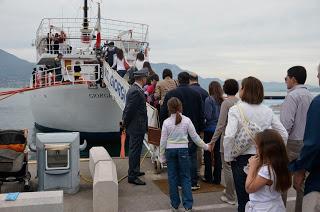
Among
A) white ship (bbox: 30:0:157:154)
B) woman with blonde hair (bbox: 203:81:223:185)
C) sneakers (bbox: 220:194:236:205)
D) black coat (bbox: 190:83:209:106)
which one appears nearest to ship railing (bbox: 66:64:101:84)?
white ship (bbox: 30:0:157:154)

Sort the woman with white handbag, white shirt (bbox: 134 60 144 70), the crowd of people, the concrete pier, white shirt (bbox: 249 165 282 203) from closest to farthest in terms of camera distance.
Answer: the crowd of people
white shirt (bbox: 249 165 282 203)
the concrete pier
the woman with white handbag
white shirt (bbox: 134 60 144 70)

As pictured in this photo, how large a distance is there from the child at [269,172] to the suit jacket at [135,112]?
3261 millimetres

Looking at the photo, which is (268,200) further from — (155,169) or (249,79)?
(155,169)

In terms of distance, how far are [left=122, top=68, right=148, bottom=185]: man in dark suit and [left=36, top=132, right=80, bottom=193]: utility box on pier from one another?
91cm

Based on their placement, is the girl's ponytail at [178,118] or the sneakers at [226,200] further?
the sneakers at [226,200]

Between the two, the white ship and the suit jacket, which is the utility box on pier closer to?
the suit jacket

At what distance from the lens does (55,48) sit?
2012 centimetres

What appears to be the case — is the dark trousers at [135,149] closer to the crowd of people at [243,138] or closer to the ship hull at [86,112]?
the crowd of people at [243,138]

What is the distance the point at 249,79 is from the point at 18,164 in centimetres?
356

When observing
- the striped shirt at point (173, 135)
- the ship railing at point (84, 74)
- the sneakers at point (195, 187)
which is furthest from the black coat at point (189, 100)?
the ship railing at point (84, 74)

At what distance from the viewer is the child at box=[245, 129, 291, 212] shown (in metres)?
3.09

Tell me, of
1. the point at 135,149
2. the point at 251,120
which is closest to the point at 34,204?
the point at 251,120

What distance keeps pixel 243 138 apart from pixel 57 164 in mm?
3190

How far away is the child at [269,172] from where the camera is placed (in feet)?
10.1
